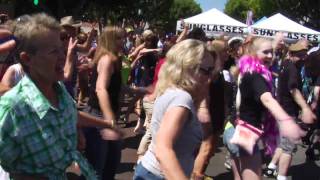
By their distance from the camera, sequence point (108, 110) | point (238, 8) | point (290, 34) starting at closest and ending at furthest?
point (108, 110), point (290, 34), point (238, 8)

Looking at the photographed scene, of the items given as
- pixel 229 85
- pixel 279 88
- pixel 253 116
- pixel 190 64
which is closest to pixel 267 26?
pixel 229 85

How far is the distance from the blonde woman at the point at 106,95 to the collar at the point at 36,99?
81.7 inches

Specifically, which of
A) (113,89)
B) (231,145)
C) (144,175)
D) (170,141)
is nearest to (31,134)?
(170,141)

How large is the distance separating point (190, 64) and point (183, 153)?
489 millimetres

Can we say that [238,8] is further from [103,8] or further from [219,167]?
[219,167]

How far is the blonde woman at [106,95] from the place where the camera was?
4.85m

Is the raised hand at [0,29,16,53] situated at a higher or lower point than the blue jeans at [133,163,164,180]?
higher

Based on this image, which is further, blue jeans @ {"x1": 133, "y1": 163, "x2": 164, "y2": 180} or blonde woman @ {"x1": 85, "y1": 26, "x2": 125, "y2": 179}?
blonde woman @ {"x1": 85, "y1": 26, "x2": 125, "y2": 179}

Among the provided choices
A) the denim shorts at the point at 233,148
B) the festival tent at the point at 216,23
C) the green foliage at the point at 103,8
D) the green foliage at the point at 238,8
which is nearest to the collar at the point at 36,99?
the denim shorts at the point at 233,148

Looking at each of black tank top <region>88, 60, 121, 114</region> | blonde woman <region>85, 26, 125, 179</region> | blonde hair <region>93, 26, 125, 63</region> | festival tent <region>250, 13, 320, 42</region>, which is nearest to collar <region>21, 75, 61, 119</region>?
blonde woman <region>85, 26, 125, 179</region>

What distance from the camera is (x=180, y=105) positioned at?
2.98 meters

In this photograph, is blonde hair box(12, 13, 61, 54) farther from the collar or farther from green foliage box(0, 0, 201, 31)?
green foliage box(0, 0, 201, 31)

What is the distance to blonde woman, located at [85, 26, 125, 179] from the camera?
4.85m

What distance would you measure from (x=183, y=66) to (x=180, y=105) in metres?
0.26
